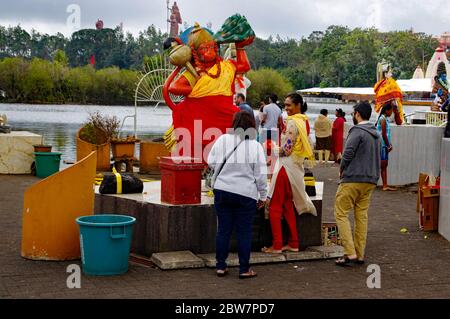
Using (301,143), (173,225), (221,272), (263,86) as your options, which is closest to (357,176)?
(301,143)

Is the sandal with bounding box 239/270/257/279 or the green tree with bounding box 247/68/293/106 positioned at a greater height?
the green tree with bounding box 247/68/293/106

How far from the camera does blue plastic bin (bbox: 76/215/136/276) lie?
735 centimetres

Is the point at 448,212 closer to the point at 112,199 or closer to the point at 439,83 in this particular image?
the point at 112,199

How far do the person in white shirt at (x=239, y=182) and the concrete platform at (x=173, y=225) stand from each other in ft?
2.51

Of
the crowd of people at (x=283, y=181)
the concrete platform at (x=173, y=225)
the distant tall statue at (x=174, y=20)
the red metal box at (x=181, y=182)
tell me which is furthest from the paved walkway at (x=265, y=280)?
the distant tall statue at (x=174, y=20)

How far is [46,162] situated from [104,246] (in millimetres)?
9297

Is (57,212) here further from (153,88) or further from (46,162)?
(153,88)

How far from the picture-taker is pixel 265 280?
294 inches

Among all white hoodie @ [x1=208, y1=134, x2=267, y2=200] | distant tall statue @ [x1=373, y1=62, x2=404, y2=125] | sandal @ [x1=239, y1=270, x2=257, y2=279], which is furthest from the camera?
distant tall statue @ [x1=373, y1=62, x2=404, y2=125]

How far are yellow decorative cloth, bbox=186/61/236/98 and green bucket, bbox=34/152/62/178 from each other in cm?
660

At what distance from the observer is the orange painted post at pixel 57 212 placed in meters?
7.94

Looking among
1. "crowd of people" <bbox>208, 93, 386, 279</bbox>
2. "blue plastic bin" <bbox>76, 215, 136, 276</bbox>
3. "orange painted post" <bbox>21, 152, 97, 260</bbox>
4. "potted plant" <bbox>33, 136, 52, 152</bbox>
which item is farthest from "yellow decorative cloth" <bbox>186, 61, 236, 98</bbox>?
"potted plant" <bbox>33, 136, 52, 152</bbox>

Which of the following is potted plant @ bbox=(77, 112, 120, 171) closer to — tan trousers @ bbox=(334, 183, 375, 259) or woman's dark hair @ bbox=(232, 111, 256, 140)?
tan trousers @ bbox=(334, 183, 375, 259)

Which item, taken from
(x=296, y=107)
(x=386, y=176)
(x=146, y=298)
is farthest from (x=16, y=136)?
(x=146, y=298)
